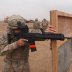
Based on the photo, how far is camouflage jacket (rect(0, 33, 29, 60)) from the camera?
4.51m

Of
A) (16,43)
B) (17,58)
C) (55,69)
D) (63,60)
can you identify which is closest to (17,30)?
(16,43)

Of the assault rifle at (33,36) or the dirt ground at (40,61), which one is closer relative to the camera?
the assault rifle at (33,36)

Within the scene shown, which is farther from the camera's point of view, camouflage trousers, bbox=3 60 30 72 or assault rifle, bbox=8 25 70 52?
camouflage trousers, bbox=3 60 30 72

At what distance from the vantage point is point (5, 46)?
4.65 m

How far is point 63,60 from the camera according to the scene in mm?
5441

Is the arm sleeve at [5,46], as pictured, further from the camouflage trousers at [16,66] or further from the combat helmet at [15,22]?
the camouflage trousers at [16,66]

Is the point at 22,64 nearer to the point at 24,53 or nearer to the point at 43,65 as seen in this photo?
the point at 24,53

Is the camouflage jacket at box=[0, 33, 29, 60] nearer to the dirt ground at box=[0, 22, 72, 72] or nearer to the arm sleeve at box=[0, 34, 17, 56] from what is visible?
the arm sleeve at box=[0, 34, 17, 56]

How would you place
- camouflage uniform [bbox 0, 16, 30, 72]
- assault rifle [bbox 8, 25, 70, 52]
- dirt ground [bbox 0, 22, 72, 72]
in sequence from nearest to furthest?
1. assault rifle [bbox 8, 25, 70, 52]
2. camouflage uniform [bbox 0, 16, 30, 72]
3. dirt ground [bbox 0, 22, 72, 72]

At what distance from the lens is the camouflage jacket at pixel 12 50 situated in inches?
178

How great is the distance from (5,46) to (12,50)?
132 mm

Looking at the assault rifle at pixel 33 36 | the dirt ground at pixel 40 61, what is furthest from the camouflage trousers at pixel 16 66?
the dirt ground at pixel 40 61

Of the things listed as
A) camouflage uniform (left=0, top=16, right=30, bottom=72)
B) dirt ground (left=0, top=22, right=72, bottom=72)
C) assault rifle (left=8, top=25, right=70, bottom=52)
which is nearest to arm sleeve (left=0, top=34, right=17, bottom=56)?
camouflage uniform (left=0, top=16, right=30, bottom=72)

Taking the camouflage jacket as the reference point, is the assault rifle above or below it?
above
